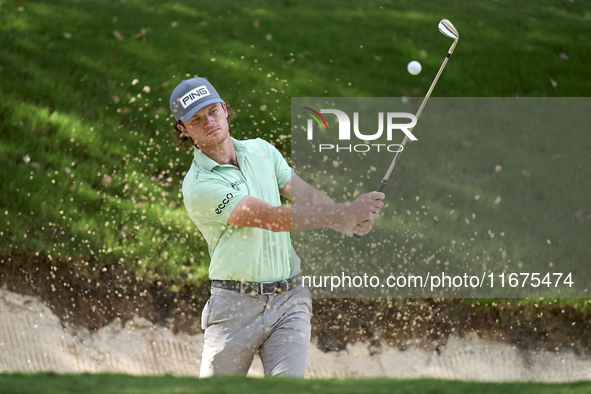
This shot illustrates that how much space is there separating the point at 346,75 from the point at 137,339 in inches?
128

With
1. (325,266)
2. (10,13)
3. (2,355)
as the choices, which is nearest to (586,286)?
(325,266)

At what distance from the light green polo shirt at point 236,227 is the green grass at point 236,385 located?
2.93 feet

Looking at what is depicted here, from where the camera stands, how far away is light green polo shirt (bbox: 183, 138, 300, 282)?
9.92 feet

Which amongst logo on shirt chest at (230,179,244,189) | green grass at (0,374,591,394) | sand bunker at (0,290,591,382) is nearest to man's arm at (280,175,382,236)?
logo on shirt chest at (230,179,244,189)

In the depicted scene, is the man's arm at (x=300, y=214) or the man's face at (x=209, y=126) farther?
the man's face at (x=209, y=126)

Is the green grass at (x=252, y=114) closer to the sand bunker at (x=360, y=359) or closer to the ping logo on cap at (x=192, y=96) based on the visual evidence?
the sand bunker at (x=360, y=359)

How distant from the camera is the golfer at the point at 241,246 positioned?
302 cm

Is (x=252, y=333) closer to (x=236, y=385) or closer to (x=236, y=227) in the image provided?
(x=236, y=227)

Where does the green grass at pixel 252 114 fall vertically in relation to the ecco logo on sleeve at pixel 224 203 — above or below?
below

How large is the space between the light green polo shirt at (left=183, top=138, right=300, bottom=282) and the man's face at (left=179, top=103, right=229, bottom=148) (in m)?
0.06

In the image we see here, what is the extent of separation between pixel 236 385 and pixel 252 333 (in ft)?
3.33

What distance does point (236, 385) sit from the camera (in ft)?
6.82

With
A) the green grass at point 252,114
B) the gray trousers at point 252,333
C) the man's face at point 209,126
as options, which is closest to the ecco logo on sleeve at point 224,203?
the man's face at point 209,126

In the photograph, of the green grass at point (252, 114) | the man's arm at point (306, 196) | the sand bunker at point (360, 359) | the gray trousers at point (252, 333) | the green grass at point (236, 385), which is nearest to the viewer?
the green grass at point (236, 385)
